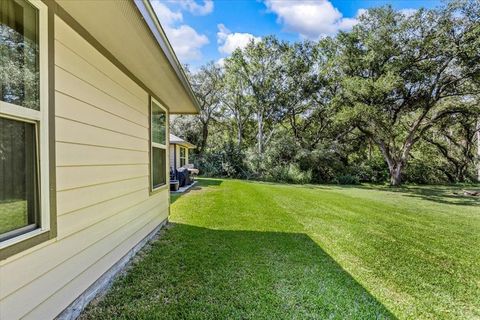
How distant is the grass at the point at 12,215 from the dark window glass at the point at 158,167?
3.10 metres

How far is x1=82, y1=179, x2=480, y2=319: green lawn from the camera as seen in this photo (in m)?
2.54

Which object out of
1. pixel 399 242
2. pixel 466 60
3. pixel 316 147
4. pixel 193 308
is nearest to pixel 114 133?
pixel 193 308

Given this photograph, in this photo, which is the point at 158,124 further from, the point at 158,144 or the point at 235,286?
the point at 235,286

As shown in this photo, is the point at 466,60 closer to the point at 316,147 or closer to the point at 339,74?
the point at 339,74

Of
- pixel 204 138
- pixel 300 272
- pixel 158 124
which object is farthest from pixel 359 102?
pixel 204 138

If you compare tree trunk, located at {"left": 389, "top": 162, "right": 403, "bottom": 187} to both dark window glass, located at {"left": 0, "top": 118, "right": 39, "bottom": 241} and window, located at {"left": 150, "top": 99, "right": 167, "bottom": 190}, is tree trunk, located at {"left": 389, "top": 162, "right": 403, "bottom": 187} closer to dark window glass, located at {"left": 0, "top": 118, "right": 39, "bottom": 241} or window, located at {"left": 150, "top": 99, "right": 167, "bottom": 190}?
window, located at {"left": 150, "top": 99, "right": 167, "bottom": 190}

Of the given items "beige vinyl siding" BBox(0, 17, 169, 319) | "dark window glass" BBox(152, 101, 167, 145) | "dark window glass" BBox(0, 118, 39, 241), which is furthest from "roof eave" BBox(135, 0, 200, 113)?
"dark window glass" BBox(152, 101, 167, 145)

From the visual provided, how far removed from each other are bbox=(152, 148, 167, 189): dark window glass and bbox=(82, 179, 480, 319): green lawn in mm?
970

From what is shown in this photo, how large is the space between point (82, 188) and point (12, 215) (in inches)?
31.2

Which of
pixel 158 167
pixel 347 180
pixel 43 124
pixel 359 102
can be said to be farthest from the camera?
pixel 347 180

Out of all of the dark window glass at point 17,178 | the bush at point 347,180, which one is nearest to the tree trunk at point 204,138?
the bush at point 347,180

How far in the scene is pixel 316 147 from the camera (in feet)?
62.0

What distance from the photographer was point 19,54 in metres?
1.69

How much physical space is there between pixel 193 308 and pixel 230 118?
25.0 metres
